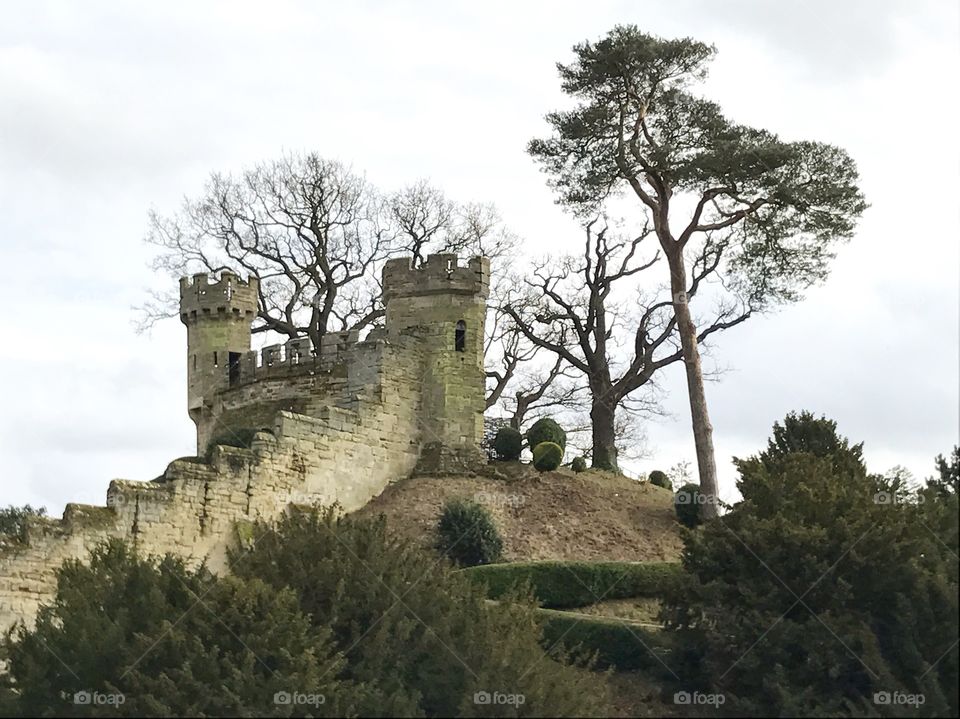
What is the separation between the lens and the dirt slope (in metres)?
33.5

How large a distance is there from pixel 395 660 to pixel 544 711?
2.28m

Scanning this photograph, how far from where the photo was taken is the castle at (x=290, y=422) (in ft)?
97.2

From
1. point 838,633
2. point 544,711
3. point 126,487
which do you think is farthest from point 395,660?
point 126,487

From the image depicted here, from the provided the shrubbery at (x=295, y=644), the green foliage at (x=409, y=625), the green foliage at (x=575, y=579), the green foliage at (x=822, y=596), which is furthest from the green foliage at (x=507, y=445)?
the shrubbery at (x=295, y=644)

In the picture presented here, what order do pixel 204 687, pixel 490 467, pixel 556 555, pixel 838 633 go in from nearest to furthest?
pixel 204 687 → pixel 838 633 → pixel 556 555 → pixel 490 467

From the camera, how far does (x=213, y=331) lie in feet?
133

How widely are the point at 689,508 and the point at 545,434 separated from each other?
432cm

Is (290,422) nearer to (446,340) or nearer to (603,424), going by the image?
(446,340)

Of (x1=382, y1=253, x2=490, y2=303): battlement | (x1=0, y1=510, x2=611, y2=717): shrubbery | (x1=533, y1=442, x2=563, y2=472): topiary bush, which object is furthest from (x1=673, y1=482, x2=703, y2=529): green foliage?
(x1=0, y1=510, x2=611, y2=717): shrubbery

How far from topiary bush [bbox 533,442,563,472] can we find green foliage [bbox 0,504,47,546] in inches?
400

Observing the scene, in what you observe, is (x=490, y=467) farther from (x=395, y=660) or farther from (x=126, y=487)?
(x=395, y=660)

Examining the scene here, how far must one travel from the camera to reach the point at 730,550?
2575cm

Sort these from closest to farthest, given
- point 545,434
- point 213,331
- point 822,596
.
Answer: point 822,596, point 545,434, point 213,331

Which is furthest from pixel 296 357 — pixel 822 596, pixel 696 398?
pixel 822 596
